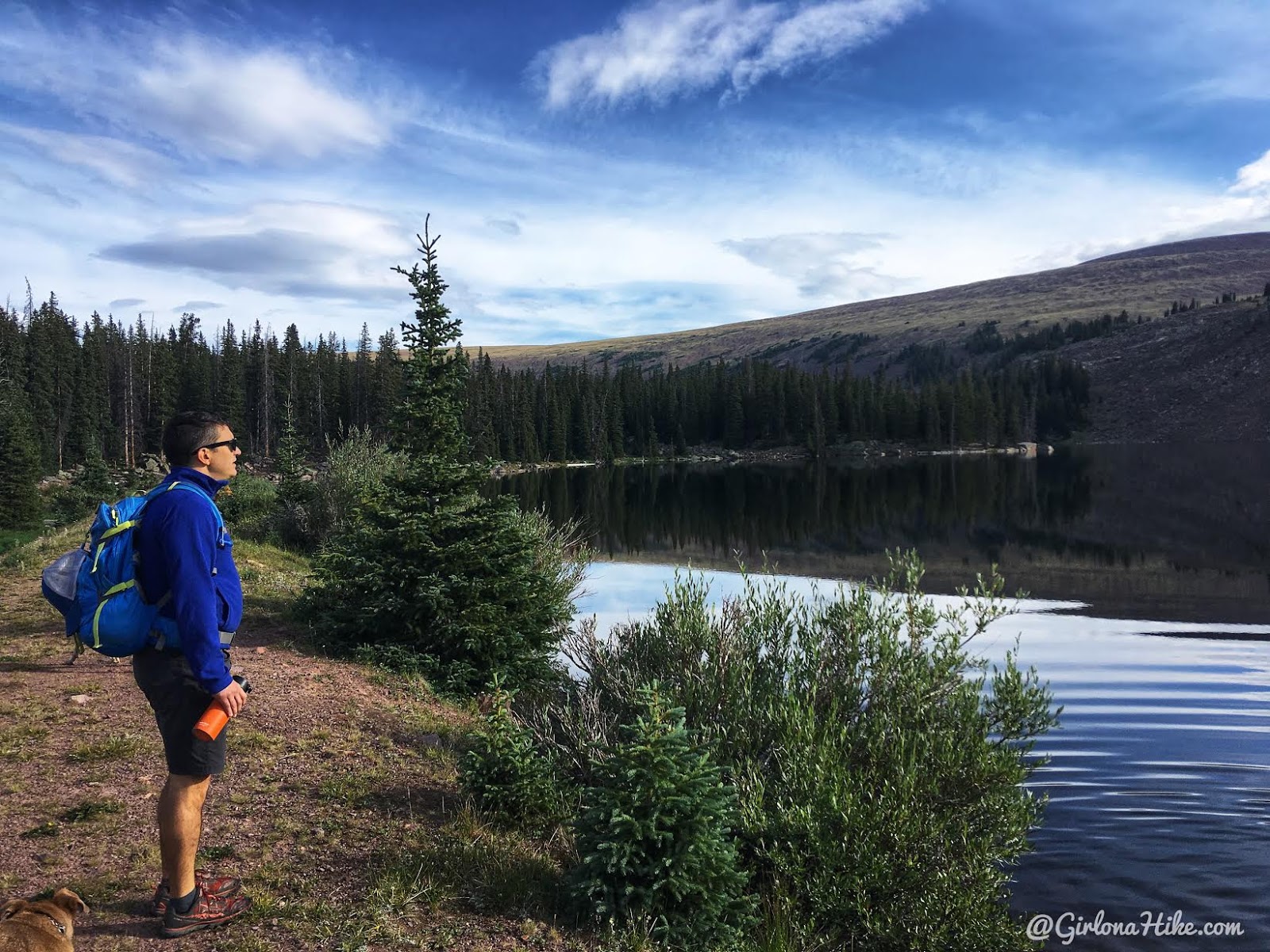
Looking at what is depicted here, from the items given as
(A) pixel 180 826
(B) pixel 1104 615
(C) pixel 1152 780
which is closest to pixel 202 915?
(A) pixel 180 826

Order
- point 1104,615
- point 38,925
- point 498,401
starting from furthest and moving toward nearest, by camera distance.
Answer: point 498,401 → point 1104,615 → point 38,925

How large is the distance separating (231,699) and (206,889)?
1.38m

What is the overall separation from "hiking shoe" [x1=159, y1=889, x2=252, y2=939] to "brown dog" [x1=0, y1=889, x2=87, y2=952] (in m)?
0.55

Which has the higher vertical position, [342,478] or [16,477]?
[16,477]

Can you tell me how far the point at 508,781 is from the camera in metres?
7.04

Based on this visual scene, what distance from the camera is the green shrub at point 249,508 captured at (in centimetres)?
2422

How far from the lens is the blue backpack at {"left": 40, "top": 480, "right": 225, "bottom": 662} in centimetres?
432

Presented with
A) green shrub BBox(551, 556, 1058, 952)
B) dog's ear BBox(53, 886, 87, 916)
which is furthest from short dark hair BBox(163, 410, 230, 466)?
green shrub BBox(551, 556, 1058, 952)

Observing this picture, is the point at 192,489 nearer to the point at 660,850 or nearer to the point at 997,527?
the point at 660,850

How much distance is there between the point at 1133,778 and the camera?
32.6ft

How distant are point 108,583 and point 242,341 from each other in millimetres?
120777

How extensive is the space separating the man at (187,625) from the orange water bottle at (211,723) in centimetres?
4

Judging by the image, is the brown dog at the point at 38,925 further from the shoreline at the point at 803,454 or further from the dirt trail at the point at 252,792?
the shoreline at the point at 803,454

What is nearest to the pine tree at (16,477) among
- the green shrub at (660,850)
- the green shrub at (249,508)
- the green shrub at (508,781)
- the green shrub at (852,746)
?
the green shrub at (249,508)
